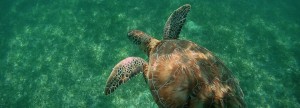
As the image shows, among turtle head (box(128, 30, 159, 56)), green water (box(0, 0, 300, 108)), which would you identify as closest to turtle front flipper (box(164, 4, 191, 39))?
turtle head (box(128, 30, 159, 56))

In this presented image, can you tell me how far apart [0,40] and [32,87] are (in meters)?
2.33

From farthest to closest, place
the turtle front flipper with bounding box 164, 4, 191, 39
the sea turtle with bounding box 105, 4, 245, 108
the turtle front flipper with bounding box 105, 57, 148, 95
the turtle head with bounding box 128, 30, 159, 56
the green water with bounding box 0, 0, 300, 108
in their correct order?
1. the green water with bounding box 0, 0, 300, 108
2. the turtle front flipper with bounding box 164, 4, 191, 39
3. the turtle head with bounding box 128, 30, 159, 56
4. the turtle front flipper with bounding box 105, 57, 148, 95
5. the sea turtle with bounding box 105, 4, 245, 108

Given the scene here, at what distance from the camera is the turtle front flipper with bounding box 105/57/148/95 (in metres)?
4.61

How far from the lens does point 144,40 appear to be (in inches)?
196

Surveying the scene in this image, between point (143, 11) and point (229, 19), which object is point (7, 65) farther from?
point (229, 19)

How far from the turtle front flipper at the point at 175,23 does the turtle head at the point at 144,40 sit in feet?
1.76

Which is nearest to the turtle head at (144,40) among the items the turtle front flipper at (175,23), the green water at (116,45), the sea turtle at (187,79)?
the sea turtle at (187,79)

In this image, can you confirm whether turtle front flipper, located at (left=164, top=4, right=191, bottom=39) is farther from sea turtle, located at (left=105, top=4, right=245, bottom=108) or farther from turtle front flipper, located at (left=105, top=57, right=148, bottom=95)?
turtle front flipper, located at (left=105, top=57, right=148, bottom=95)

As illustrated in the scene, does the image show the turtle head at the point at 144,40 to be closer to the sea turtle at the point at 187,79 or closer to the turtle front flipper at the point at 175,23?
the sea turtle at the point at 187,79

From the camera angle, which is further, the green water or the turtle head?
the green water

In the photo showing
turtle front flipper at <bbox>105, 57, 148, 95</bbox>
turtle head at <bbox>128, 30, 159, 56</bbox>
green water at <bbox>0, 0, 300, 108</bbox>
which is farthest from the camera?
green water at <bbox>0, 0, 300, 108</bbox>

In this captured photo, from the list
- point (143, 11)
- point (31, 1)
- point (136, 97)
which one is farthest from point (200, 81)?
point (31, 1)

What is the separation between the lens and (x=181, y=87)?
3631 millimetres

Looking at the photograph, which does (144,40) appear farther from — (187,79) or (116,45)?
(116,45)
